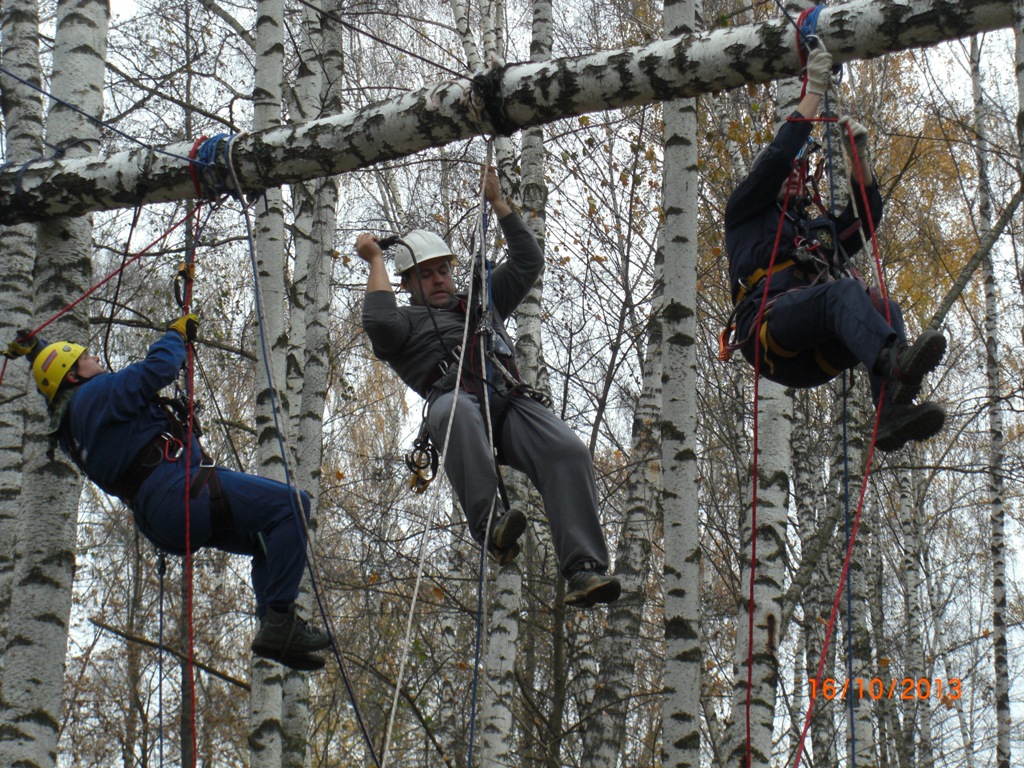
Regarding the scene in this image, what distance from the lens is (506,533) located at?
177 inches

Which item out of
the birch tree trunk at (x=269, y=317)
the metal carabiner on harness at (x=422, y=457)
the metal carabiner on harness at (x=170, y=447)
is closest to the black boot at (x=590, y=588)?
the metal carabiner on harness at (x=422, y=457)

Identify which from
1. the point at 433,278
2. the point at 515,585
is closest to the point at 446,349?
the point at 433,278

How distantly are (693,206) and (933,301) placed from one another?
10.8m

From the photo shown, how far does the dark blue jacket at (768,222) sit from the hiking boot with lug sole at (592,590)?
1.55m

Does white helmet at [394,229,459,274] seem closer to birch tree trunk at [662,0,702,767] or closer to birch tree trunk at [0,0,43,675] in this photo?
birch tree trunk at [662,0,702,767]

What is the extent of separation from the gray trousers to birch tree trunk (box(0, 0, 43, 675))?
119 inches

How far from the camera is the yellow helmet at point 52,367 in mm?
5066

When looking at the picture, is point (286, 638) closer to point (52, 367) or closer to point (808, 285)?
point (52, 367)

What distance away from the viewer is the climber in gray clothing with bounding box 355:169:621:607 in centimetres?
458

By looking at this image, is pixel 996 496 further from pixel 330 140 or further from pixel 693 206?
pixel 330 140

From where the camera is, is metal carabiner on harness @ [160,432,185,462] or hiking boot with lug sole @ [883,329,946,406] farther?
metal carabiner on harness @ [160,432,185,462]

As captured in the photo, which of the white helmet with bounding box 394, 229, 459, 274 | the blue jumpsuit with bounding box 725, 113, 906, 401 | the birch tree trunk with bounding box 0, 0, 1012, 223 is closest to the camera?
the birch tree trunk with bounding box 0, 0, 1012, 223

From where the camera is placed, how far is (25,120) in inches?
263

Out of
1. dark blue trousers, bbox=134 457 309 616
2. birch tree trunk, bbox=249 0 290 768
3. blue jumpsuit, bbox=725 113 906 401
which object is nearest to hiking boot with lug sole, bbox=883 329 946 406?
blue jumpsuit, bbox=725 113 906 401
